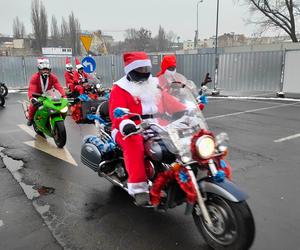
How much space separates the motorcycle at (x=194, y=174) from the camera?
277 centimetres

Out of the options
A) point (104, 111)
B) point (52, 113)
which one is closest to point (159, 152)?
point (104, 111)

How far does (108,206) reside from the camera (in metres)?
4.04

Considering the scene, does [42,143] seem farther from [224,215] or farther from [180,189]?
[224,215]

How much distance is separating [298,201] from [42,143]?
5.22 metres

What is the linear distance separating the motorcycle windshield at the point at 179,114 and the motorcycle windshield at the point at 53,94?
357 cm

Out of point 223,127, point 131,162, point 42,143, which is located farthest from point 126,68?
point 223,127

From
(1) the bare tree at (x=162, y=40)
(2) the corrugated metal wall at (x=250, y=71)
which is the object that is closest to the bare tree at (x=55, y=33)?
(1) the bare tree at (x=162, y=40)

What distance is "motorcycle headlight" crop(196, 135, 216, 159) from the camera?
2.83 meters

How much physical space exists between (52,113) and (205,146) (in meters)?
4.47

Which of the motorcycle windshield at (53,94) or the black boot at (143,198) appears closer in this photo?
the black boot at (143,198)

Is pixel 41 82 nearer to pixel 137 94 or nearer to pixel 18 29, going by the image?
pixel 137 94

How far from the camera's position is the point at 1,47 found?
6750 centimetres

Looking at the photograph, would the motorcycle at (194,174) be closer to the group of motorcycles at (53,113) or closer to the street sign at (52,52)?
the group of motorcycles at (53,113)

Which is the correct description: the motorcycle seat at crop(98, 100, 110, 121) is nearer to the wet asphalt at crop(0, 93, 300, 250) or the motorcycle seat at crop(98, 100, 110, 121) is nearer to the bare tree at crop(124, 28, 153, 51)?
the wet asphalt at crop(0, 93, 300, 250)
